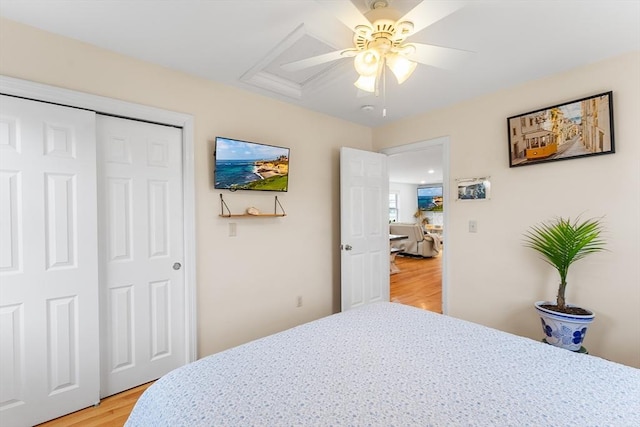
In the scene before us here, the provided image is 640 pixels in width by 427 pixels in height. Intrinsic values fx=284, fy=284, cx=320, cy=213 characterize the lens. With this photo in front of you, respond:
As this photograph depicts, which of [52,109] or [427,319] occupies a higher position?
[52,109]

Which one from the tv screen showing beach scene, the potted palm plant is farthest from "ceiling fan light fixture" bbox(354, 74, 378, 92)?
the potted palm plant

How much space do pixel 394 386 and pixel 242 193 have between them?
1.98 m

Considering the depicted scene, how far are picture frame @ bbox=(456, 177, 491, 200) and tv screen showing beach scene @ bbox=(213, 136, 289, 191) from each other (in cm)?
173

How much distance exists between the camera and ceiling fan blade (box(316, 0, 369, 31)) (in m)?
1.15

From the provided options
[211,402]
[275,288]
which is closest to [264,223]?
[275,288]

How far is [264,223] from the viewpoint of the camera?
2672 mm

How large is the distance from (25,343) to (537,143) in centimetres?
382

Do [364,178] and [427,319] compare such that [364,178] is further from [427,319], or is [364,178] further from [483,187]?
[427,319]

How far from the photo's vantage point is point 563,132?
2209 mm

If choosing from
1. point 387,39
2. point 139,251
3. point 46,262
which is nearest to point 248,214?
point 139,251

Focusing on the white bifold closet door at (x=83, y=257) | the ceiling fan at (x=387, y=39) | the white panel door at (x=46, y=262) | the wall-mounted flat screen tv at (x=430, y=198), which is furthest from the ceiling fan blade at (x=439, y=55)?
the wall-mounted flat screen tv at (x=430, y=198)

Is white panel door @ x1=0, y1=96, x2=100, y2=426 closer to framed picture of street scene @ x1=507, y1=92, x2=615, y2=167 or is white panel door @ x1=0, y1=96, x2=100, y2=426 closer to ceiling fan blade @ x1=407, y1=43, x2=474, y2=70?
ceiling fan blade @ x1=407, y1=43, x2=474, y2=70

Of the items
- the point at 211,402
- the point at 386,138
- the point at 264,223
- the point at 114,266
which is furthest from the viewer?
the point at 386,138

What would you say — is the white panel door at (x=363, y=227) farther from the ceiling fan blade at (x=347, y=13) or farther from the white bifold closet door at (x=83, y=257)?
the ceiling fan blade at (x=347, y=13)
